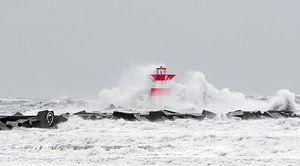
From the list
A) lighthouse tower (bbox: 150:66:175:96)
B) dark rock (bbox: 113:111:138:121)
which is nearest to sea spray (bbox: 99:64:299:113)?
lighthouse tower (bbox: 150:66:175:96)

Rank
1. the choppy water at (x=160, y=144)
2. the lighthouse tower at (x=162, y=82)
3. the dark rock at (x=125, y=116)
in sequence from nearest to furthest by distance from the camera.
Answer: the choppy water at (x=160, y=144)
the dark rock at (x=125, y=116)
the lighthouse tower at (x=162, y=82)

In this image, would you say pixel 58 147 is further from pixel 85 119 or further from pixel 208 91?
pixel 208 91

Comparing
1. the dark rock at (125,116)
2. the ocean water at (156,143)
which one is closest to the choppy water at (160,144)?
the ocean water at (156,143)

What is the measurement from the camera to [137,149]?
22.3ft

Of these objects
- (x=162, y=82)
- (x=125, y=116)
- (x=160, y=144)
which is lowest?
(x=160, y=144)

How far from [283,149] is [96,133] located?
3791 millimetres

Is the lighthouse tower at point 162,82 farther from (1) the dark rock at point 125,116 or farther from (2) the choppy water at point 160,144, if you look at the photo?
(2) the choppy water at point 160,144

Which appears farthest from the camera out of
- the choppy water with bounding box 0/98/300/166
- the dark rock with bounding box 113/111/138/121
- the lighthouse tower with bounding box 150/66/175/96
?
the lighthouse tower with bounding box 150/66/175/96

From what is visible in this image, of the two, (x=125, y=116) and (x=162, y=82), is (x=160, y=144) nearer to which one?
(x=125, y=116)

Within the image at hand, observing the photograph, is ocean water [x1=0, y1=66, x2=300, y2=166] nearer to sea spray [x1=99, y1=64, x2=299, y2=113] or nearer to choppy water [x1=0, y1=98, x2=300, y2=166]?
choppy water [x1=0, y1=98, x2=300, y2=166]

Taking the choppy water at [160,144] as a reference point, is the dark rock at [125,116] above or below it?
above

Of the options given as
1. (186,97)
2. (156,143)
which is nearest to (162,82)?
(186,97)

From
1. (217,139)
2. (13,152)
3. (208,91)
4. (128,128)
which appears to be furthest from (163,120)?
(208,91)

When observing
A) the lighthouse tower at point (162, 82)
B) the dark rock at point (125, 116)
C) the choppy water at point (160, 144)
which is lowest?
the choppy water at point (160, 144)
